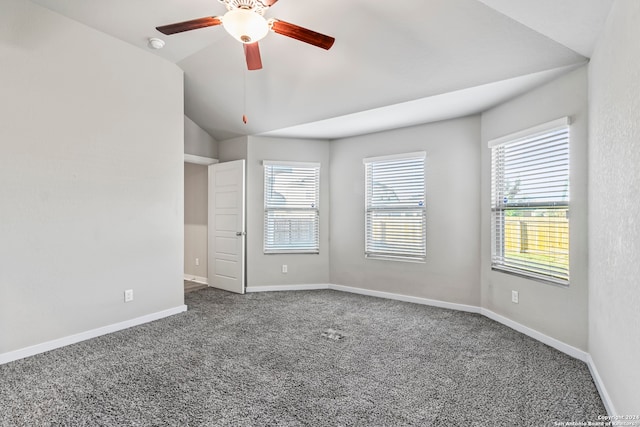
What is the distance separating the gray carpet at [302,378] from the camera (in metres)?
1.97

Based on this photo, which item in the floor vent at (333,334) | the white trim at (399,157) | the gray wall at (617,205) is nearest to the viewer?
the gray wall at (617,205)

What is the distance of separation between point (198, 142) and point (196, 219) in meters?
1.35

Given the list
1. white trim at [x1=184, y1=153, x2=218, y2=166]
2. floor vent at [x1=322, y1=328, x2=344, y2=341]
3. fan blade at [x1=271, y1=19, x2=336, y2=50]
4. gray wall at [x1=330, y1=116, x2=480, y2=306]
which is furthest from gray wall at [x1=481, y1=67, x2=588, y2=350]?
white trim at [x1=184, y1=153, x2=218, y2=166]

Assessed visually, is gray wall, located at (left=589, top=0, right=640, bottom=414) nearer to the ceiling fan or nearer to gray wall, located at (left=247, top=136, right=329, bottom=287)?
the ceiling fan

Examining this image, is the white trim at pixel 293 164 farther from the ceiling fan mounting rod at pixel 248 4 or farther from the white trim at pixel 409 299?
the ceiling fan mounting rod at pixel 248 4

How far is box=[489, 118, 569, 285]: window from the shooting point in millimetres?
2947

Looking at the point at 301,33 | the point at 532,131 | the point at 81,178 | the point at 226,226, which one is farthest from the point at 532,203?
the point at 81,178

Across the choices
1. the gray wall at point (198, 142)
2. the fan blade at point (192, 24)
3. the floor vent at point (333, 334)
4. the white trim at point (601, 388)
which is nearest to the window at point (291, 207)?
the gray wall at point (198, 142)

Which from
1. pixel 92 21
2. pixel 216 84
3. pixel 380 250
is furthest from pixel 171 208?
pixel 380 250

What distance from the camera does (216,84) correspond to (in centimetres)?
414

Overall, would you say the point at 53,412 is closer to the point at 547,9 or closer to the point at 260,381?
the point at 260,381

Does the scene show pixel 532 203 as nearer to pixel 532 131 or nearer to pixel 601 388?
pixel 532 131

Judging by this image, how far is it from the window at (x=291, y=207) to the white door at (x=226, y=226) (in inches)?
16.9

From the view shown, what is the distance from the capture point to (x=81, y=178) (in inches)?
122
